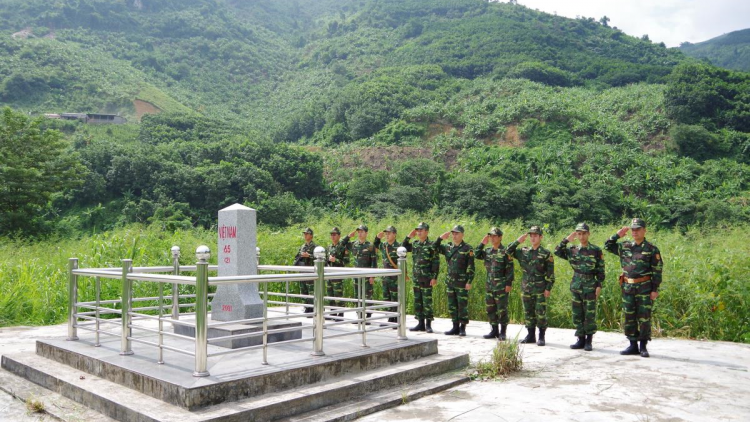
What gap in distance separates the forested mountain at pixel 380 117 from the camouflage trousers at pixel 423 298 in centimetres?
1779

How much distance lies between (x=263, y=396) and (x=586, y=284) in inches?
194

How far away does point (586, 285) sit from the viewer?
26.6ft

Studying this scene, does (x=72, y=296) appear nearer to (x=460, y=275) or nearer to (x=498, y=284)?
(x=460, y=275)

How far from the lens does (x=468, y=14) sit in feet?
322

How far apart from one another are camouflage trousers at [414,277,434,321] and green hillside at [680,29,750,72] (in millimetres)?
98066

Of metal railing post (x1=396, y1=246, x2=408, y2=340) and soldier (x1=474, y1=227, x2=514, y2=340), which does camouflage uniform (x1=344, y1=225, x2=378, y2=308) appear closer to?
soldier (x1=474, y1=227, x2=514, y2=340)

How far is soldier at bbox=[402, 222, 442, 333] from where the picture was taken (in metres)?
9.66

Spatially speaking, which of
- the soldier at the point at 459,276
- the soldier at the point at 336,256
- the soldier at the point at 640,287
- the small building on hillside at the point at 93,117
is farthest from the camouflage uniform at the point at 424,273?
the small building on hillside at the point at 93,117

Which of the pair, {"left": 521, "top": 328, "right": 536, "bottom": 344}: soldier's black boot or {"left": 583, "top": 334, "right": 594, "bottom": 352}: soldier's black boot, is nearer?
{"left": 583, "top": 334, "right": 594, "bottom": 352}: soldier's black boot

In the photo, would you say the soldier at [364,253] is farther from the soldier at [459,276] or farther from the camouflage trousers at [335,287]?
the soldier at [459,276]

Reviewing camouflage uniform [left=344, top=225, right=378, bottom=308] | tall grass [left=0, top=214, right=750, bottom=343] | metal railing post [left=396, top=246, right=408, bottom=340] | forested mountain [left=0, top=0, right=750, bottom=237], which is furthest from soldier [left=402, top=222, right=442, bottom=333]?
forested mountain [left=0, top=0, right=750, bottom=237]

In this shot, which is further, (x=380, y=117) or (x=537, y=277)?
(x=380, y=117)

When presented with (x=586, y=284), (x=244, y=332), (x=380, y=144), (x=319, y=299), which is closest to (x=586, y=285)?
(x=586, y=284)

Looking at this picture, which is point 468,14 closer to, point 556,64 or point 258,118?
point 556,64
